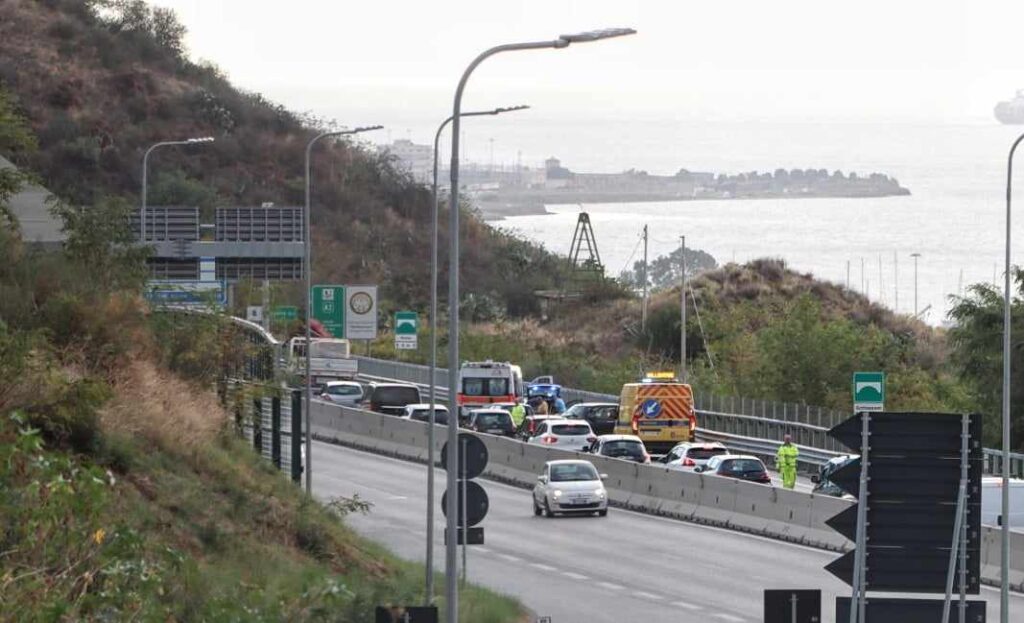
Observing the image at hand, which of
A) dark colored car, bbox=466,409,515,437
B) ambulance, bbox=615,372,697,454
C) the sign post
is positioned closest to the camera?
ambulance, bbox=615,372,697,454

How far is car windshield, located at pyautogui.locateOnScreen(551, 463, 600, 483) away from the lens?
4300 centimetres

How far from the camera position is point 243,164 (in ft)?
397

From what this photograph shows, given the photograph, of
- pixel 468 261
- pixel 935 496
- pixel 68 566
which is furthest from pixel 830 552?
pixel 468 261

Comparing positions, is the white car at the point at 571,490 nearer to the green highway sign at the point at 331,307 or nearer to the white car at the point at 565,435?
the white car at the point at 565,435

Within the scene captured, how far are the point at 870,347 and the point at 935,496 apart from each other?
187 feet

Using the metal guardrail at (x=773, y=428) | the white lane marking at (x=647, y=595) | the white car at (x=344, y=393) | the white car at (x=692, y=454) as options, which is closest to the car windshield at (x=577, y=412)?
the metal guardrail at (x=773, y=428)

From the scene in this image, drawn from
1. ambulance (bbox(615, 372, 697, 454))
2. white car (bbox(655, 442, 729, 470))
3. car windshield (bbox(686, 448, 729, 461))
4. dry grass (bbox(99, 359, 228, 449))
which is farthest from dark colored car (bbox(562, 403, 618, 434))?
dry grass (bbox(99, 359, 228, 449))

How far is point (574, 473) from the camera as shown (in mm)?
43250

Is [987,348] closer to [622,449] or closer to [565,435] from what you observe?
[565,435]

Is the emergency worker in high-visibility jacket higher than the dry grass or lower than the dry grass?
lower

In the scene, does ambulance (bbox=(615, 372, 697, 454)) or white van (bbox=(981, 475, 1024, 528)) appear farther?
ambulance (bbox=(615, 372, 697, 454))

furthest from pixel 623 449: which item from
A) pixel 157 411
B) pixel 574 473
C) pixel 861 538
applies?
pixel 861 538

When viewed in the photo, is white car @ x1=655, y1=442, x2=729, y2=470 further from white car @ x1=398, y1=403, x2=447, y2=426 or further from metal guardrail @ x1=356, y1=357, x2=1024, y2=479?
white car @ x1=398, y1=403, x2=447, y2=426

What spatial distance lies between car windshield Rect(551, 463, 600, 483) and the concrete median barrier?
1.87 m
